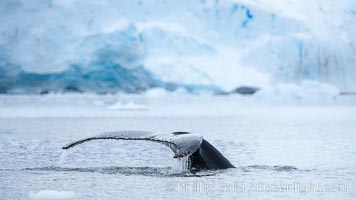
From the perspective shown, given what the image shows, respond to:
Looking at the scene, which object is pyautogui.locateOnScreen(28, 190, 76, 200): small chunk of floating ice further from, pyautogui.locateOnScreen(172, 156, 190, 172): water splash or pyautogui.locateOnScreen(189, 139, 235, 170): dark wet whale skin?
pyautogui.locateOnScreen(172, 156, 190, 172): water splash

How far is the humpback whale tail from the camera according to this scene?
26.7ft

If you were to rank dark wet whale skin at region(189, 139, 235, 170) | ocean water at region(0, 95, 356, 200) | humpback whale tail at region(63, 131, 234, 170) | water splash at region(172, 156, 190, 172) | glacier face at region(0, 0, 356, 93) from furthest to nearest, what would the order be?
glacier face at region(0, 0, 356, 93) → water splash at region(172, 156, 190, 172) → dark wet whale skin at region(189, 139, 235, 170) → ocean water at region(0, 95, 356, 200) → humpback whale tail at region(63, 131, 234, 170)

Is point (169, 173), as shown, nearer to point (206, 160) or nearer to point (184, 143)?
point (206, 160)

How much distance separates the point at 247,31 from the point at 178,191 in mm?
37304

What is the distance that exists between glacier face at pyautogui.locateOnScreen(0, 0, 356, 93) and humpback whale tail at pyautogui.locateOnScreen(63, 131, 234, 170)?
1282 inches

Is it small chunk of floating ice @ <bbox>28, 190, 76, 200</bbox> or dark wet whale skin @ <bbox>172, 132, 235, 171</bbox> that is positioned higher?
dark wet whale skin @ <bbox>172, 132, 235, 171</bbox>

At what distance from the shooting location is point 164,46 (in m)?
42.8

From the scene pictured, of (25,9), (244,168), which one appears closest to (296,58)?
(25,9)

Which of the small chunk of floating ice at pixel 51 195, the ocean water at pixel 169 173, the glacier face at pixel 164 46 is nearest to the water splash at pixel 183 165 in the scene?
the ocean water at pixel 169 173

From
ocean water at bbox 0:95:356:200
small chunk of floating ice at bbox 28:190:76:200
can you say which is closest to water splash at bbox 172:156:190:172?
ocean water at bbox 0:95:356:200

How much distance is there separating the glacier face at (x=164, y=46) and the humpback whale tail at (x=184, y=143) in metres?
32.6

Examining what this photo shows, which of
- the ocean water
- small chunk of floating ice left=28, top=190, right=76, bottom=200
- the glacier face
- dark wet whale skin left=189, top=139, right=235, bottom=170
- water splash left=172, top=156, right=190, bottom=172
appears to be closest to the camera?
small chunk of floating ice left=28, top=190, right=76, bottom=200

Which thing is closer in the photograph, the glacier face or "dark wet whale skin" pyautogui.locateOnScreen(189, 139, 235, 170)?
"dark wet whale skin" pyautogui.locateOnScreen(189, 139, 235, 170)

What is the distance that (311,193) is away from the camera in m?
8.35
